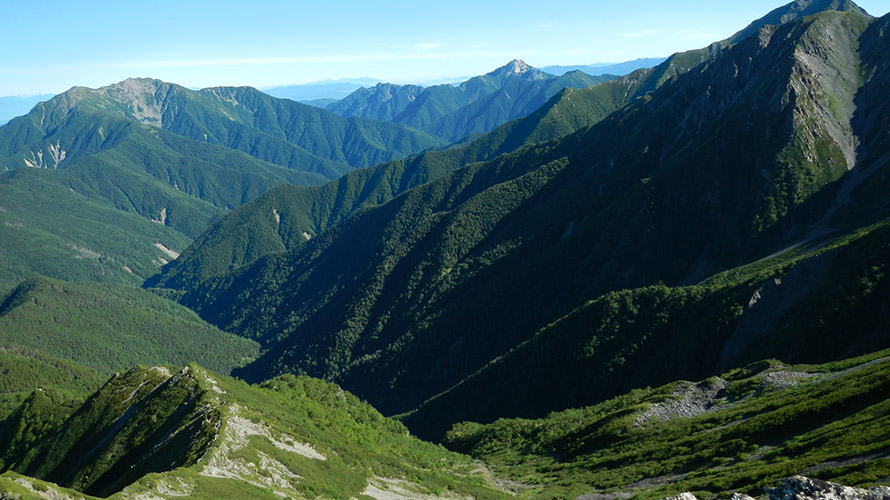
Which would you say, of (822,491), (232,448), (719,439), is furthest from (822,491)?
(232,448)

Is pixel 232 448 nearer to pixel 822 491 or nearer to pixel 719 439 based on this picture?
pixel 719 439

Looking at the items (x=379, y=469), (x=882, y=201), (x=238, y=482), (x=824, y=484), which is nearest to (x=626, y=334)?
(x=882, y=201)

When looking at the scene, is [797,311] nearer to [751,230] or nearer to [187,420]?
[751,230]

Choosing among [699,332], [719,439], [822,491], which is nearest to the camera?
[822,491]

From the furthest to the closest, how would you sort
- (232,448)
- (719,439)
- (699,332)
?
(699,332), (719,439), (232,448)

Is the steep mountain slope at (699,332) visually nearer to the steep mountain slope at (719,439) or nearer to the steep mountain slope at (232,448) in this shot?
the steep mountain slope at (719,439)

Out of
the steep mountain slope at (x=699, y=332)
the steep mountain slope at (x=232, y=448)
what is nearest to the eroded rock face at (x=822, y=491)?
the steep mountain slope at (x=232, y=448)

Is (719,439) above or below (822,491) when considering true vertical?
below

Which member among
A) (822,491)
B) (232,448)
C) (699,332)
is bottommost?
(699,332)
